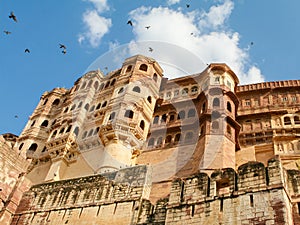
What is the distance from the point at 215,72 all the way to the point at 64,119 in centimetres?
1548

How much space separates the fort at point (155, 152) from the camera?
39.4ft

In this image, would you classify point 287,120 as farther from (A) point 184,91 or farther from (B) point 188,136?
(A) point 184,91

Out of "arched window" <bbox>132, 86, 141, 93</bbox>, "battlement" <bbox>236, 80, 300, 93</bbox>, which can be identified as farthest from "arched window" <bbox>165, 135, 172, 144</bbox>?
"battlement" <bbox>236, 80, 300, 93</bbox>

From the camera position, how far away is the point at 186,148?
103 ft

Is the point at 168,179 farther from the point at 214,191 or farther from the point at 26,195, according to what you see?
the point at 214,191

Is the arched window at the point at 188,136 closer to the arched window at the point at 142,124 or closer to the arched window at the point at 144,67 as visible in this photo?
the arched window at the point at 142,124

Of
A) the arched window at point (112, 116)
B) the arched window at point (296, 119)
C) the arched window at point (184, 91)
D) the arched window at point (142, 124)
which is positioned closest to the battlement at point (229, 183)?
the arched window at point (112, 116)

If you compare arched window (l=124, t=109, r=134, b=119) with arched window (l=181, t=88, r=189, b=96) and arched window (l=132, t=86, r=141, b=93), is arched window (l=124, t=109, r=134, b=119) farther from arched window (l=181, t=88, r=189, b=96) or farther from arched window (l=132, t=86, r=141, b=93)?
arched window (l=181, t=88, r=189, b=96)

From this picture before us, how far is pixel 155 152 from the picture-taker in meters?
32.6

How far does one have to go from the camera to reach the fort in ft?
39.4

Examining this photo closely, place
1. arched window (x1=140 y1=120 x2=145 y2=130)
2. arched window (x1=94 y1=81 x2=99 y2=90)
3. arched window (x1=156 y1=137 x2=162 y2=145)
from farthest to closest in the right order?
arched window (x1=94 y1=81 x2=99 y2=90)
arched window (x1=140 y1=120 x2=145 y2=130)
arched window (x1=156 y1=137 x2=162 y2=145)

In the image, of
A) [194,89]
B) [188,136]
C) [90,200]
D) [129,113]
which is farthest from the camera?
[194,89]

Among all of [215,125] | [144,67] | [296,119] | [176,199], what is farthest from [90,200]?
[144,67]

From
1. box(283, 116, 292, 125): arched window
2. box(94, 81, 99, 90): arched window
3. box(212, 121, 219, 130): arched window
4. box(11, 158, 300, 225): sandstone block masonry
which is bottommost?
box(11, 158, 300, 225): sandstone block masonry
